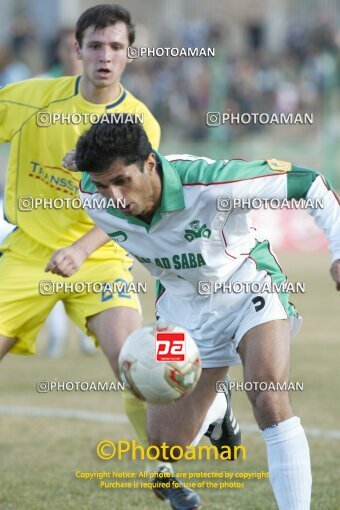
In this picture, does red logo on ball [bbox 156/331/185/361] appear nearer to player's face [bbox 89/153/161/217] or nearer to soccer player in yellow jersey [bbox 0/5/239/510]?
player's face [bbox 89/153/161/217]

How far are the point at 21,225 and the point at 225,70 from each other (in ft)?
59.7

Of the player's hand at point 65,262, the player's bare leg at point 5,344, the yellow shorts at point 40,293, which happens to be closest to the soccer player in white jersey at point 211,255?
the player's hand at point 65,262

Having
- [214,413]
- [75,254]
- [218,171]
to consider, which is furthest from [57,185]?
[214,413]

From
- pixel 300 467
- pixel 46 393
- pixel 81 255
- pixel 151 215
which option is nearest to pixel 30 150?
pixel 81 255

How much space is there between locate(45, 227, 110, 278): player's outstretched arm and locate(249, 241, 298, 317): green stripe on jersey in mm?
888

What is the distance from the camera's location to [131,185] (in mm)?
4715

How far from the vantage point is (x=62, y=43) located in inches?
355

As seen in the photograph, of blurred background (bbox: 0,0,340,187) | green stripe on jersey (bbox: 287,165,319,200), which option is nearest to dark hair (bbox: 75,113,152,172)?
green stripe on jersey (bbox: 287,165,319,200)

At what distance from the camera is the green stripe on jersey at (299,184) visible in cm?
484

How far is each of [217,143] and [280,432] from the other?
1870 centimetres

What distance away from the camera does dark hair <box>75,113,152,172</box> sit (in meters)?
4.64

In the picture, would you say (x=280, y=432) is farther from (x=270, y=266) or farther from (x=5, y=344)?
(x=5, y=344)

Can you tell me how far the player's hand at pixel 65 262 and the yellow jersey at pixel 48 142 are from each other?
2.31ft

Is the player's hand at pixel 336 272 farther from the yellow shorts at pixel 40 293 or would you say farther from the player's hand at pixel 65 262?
the yellow shorts at pixel 40 293
